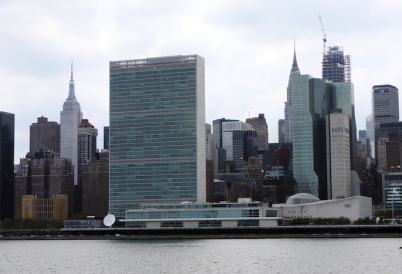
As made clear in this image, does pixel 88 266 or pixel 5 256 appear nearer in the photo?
pixel 88 266

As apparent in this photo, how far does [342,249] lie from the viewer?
7407 inches

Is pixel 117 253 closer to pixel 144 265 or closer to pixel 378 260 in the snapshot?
pixel 144 265

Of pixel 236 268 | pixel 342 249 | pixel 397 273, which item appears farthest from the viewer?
Answer: pixel 342 249

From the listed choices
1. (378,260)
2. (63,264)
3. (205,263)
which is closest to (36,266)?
(63,264)

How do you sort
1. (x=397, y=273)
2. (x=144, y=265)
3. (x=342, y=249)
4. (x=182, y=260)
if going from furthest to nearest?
(x=342, y=249) → (x=182, y=260) → (x=144, y=265) → (x=397, y=273)

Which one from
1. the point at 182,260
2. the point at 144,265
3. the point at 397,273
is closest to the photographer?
the point at 397,273

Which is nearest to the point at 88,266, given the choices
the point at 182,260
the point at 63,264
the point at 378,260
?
the point at 63,264

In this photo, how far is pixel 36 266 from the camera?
15650 centimetres

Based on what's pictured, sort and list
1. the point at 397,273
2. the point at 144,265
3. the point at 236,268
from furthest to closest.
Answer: the point at 144,265
the point at 236,268
the point at 397,273

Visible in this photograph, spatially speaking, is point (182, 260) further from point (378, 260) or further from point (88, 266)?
point (378, 260)

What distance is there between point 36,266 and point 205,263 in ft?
104

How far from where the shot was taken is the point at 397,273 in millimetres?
127812

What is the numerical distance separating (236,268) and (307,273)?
624 inches

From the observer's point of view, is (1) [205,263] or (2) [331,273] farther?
(1) [205,263]
